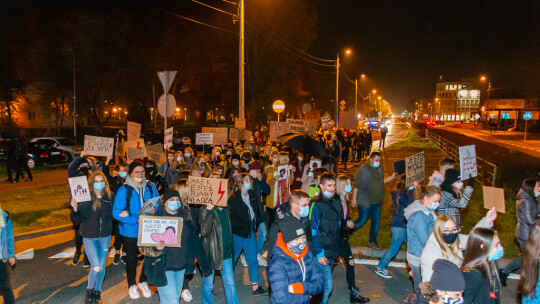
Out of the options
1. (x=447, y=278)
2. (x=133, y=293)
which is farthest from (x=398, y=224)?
(x=133, y=293)

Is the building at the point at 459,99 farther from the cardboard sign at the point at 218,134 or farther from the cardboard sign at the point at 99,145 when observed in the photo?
the cardboard sign at the point at 99,145

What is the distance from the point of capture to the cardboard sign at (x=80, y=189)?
5574 mm

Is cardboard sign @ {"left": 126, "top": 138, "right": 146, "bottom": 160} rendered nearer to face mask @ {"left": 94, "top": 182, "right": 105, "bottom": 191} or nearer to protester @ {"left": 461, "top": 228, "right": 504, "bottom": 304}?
face mask @ {"left": 94, "top": 182, "right": 105, "bottom": 191}

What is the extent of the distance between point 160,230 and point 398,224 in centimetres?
360

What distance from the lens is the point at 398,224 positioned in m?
6.46

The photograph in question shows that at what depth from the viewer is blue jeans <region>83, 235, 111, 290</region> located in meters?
5.46

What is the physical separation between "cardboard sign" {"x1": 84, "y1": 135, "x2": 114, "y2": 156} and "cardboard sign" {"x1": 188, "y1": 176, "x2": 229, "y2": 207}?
12.9 feet

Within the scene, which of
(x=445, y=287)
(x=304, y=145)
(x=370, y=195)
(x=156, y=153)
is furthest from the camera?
(x=156, y=153)

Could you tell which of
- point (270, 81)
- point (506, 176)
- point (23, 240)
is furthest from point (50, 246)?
point (270, 81)

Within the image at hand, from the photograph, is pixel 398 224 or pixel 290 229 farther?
pixel 398 224

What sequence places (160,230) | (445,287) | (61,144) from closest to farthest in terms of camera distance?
1. (445,287)
2. (160,230)
3. (61,144)

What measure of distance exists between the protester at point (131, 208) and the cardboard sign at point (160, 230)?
3.35 feet

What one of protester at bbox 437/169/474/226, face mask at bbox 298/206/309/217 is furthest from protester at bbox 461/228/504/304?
protester at bbox 437/169/474/226

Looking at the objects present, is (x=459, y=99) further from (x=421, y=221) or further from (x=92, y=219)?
(x=92, y=219)
